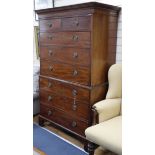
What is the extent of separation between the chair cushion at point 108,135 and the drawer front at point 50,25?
4.44 ft

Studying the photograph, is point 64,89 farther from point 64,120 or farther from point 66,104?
point 64,120

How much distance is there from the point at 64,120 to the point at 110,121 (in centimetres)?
82

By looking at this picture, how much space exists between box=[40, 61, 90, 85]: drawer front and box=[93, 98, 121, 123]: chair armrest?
0.31 m

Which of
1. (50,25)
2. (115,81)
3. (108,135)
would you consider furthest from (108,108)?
(50,25)

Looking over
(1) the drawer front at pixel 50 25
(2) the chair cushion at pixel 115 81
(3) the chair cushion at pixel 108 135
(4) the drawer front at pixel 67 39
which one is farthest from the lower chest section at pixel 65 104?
(1) the drawer front at pixel 50 25

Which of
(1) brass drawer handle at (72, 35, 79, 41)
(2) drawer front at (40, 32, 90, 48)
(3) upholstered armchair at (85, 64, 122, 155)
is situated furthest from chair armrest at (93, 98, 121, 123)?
(1) brass drawer handle at (72, 35, 79, 41)

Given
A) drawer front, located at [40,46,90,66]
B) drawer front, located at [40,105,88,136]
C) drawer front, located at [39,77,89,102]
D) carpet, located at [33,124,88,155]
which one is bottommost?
carpet, located at [33,124,88,155]

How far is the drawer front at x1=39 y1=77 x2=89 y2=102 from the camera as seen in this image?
2.53 meters

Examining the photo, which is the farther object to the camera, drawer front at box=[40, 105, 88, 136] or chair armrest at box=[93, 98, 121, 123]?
drawer front at box=[40, 105, 88, 136]

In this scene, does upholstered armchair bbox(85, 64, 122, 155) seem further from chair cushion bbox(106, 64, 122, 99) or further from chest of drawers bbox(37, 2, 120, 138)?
chest of drawers bbox(37, 2, 120, 138)

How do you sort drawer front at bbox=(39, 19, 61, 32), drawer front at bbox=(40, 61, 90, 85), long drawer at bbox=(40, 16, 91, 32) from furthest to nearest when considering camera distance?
drawer front at bbox=(39, 19, 61, 32) < drawer front at bbox=(40, 61, 90, 85) < long drawer at bbox=(40, 16, 91, 32)

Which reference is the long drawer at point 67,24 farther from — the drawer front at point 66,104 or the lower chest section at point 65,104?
the drawer front at point 66,104

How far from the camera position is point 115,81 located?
2.46 m
